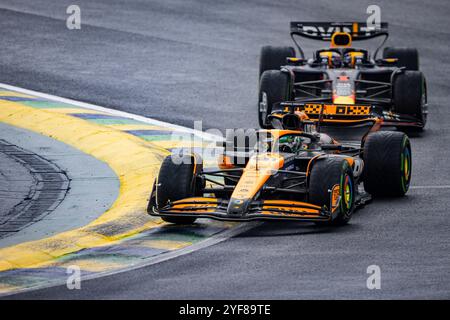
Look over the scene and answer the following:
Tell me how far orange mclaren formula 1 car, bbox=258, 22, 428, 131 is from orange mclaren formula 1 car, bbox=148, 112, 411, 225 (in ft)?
10.4

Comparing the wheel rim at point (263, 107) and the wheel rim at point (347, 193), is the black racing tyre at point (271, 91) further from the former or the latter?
the wheel rim at point (347, 193)

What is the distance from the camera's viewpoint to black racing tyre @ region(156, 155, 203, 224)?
1389cm

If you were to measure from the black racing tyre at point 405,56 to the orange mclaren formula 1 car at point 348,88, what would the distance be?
278 mm

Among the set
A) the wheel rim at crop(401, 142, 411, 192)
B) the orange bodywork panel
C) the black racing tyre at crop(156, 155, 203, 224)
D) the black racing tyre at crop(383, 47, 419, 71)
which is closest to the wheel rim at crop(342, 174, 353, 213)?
the orange bodywork panel

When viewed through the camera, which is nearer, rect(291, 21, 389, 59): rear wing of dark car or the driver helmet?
the driver helmet

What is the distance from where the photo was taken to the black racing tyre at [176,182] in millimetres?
13885

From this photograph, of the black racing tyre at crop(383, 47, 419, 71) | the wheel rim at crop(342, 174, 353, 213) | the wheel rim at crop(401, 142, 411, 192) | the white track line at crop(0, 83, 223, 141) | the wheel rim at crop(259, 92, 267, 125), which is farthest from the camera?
the black racing tyre at crop(383, 47, 419, 71)

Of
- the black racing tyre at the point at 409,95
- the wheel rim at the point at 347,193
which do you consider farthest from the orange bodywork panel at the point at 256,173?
the black racing tyre at the point at 409,95

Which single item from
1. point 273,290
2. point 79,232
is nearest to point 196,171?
point 79,232

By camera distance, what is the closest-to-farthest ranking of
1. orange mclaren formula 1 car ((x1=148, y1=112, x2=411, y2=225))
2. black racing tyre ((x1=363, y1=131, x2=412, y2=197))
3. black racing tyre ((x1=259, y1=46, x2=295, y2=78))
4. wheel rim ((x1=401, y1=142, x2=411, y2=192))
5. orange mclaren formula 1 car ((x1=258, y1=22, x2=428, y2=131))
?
orange mclaren formula 1 car ((x1=148, y1=112, x2=411, y2=225)), black racing tyre ((x1=363, y1=131, x2=412, y2=197)), wheel rim ((x1=401, y1=142, x2=411, y2=192)), orange mclaren formula 1 car ((x1=258, y1=22, x2=428, y2=131)), black racing tyre ((x1=259, y1=46, x2=295, y2=78))

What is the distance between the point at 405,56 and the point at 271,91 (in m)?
3.24

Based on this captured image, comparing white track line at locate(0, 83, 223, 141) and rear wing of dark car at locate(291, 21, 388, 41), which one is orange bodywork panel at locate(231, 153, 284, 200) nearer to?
white track line at locate(0, 83, 223, 141)
